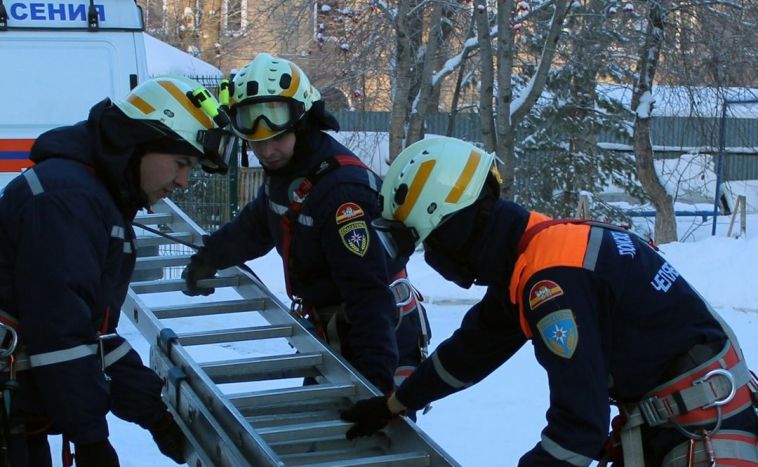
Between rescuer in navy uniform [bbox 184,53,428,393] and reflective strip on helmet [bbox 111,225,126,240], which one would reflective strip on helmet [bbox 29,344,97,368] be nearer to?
reflective strip on helmet [bbox 111,225,126,240]

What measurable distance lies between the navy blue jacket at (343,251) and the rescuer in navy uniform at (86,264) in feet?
2.14

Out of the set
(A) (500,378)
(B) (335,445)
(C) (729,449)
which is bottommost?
(A) (500,378)

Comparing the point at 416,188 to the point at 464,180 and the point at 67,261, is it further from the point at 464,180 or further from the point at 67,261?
the point at 67,261

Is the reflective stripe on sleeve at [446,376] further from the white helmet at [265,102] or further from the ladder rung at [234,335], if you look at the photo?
the white helmet at [265,102]

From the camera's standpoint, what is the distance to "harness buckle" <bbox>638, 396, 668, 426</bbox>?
2953mm

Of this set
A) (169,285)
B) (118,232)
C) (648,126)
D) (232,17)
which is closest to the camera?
(118,232)

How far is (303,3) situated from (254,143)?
10.6 metres

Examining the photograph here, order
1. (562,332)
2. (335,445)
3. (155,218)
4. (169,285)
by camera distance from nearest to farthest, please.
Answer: (562,332) < (335,445) < (169,285) < (155,218)

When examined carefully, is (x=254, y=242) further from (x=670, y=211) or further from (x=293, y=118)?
(x=670, y=211)

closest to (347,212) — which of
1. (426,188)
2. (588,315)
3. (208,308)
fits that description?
(426,188)

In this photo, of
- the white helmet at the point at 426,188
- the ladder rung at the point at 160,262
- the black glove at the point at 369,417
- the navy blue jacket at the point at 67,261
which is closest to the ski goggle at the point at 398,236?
the white helmet at the point at 426,188

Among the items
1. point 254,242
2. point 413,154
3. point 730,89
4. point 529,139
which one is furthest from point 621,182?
point 413,154

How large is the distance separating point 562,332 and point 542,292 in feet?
0.41

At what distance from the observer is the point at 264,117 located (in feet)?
12.9
